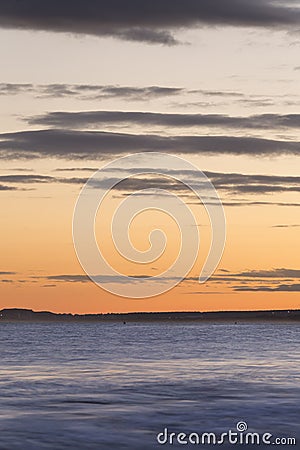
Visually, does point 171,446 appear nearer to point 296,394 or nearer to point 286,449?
point 286,449

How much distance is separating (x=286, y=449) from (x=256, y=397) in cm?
1557

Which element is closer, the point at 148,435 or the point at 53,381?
the point at 148,435

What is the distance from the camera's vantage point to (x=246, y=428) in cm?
3931

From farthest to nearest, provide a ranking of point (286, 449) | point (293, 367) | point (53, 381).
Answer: point (293, 367) < point (53, 381) < point (286, 449)

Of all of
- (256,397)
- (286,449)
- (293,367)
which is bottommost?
(286,449)

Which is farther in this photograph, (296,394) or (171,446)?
(296,394)

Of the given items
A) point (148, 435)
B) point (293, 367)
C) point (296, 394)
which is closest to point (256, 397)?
point (296, 394)

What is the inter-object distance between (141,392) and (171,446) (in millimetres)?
16351

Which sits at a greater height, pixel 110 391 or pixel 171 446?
pixel 110 391

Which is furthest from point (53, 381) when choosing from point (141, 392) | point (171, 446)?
point (171, 446)

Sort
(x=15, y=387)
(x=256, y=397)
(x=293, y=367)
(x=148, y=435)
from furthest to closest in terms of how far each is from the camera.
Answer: (x=293, y=367), (x=15, y=387), (x=256, y=397), (x=148, y=435)

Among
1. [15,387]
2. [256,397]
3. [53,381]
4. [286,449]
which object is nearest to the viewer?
[286,449]

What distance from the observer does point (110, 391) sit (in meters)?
52.0

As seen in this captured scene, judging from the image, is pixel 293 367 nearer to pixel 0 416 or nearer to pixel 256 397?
pixel 256 397
